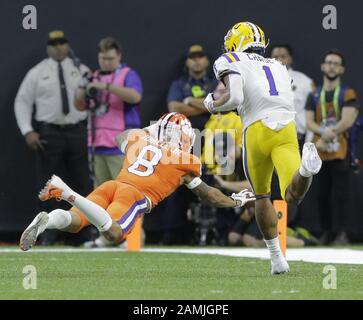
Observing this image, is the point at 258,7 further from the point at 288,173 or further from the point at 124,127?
the point at 288,173

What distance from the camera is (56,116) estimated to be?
13.0 m

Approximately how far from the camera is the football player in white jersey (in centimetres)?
830

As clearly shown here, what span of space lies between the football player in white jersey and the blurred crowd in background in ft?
12.9

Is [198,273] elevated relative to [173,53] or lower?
lower

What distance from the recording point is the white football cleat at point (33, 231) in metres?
7.90

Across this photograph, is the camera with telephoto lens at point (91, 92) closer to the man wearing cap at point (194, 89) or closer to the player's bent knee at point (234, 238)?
the man wearing cap at point (194, 89)

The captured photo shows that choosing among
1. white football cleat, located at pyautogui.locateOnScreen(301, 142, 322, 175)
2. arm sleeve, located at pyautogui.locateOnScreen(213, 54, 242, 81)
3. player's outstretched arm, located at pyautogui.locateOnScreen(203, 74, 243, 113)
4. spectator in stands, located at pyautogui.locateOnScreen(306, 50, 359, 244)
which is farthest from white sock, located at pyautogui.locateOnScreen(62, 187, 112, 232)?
spectator in stands, located at pyautogui.locateOnScreen(306, 50, 359, 244)

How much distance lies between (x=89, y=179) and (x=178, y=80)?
1537mm

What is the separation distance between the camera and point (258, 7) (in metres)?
13.6

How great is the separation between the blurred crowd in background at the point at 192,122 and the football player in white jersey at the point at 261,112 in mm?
3940

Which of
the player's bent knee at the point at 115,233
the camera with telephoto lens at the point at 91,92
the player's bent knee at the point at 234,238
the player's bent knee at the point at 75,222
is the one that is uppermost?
the camera with telephoto lens at the point at 91,92

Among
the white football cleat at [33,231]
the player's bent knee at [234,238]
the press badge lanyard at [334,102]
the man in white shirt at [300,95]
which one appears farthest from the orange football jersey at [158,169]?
the man in white shirt at [300,95]
